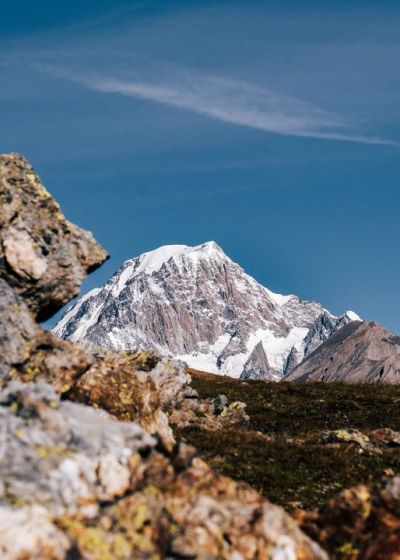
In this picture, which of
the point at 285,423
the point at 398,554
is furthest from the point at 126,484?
the point at 285,423

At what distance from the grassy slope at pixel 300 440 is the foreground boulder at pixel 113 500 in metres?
9.00

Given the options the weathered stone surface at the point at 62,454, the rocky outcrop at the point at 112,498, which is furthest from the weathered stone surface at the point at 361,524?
the weathered stone surface at the point at 62,454

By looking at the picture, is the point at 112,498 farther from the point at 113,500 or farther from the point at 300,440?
the point at 300,440

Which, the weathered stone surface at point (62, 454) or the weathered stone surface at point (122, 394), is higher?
the weathered stone surface at point (122, 394)

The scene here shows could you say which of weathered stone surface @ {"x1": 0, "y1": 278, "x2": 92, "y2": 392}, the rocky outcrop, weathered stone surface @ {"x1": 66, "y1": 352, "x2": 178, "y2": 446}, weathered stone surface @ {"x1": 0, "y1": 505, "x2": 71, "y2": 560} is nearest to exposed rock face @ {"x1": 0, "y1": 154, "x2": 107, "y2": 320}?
weathered stone surface @ {"x1": 0, "y1": 278, "x2": 92, "y2": 392}

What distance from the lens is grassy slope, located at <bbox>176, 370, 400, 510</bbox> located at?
2634 centimetres

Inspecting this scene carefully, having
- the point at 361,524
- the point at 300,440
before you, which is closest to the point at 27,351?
the point at 361,524

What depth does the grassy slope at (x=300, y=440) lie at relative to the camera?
86.4 feet

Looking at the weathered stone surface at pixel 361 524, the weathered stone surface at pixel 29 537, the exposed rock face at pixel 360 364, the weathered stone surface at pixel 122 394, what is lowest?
the weathered stone surface at pixel 29 537

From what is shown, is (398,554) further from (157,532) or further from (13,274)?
(13,274)

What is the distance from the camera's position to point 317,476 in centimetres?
2748

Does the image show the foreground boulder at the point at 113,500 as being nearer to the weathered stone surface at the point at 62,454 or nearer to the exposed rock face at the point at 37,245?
the weathered stone surface at the point at 62,454

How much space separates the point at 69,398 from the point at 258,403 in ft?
75.2

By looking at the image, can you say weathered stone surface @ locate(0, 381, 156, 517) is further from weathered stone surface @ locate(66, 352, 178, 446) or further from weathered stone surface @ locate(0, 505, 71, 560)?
weathered stone surface @ locate(66, 352, 178, 446)
